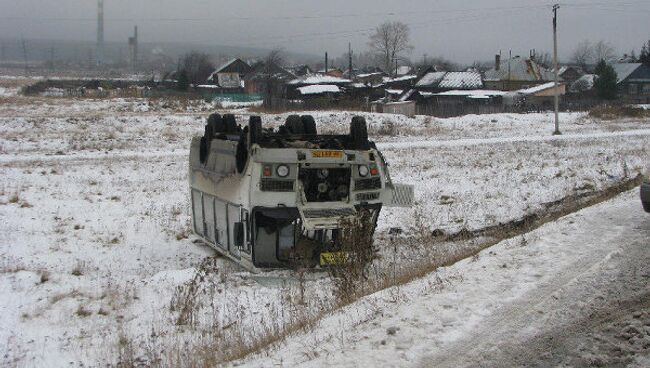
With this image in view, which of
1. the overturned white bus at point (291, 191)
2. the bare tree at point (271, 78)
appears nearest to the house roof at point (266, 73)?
the bare tree at point (271, 78)

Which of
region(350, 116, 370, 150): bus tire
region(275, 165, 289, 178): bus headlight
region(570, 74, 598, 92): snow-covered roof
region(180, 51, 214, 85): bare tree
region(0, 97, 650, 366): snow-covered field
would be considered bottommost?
region(0, 97, 650, 366): snow-covered field

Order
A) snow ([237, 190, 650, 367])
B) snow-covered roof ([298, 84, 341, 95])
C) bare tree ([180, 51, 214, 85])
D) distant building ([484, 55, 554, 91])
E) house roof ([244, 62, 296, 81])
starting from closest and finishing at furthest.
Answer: snow ([237, 190, 650, 367]) → snow-covered roof ([298, 84, 341, 95]) → distant building ([484, 55, 554, 91]) → house roof ([244, 62, 296, 81]) → bare tree ([180, 51, 214, 85])

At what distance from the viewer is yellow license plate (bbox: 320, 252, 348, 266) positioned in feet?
25.2

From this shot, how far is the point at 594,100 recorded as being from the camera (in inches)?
2734

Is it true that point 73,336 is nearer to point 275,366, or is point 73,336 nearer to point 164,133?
point 275,366

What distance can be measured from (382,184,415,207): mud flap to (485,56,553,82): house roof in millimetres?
78950

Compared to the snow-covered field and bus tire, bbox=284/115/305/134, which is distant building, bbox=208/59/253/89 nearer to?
the snow-covered field

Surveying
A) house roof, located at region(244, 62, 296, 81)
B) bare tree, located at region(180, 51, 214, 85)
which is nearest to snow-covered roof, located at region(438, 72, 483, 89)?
house roof, located at region(244, 62, 296, 81)

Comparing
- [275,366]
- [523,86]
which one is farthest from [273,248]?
[523,86]

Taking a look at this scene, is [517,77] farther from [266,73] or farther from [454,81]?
[266,73]

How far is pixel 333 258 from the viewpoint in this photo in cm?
840

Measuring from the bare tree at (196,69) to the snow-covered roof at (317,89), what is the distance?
3108cm

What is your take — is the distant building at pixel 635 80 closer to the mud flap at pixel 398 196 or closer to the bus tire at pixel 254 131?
the mud flap at pixel 398 196

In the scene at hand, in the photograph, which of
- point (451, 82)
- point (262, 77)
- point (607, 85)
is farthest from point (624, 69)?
point (262, 77)
